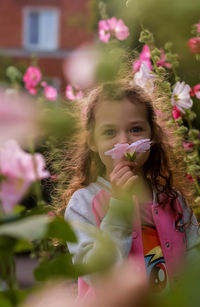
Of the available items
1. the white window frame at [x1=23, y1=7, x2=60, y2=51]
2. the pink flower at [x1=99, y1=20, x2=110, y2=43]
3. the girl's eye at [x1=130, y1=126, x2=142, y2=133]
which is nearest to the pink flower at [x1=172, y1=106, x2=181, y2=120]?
the girl's eye at [x1=130, y1=126, x2=142, y2=133]

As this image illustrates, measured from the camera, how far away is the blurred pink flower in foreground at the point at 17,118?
189 mm

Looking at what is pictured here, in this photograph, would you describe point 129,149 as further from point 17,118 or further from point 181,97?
point 17,118

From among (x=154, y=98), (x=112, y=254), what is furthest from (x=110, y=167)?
(x=112, y=254)

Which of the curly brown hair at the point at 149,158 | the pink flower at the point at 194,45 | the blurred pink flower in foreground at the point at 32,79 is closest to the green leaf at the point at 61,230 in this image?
the curly brown hair at the point at 149,158

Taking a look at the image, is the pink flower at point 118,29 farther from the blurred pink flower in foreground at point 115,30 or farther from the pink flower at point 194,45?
the pink flower at point 194,45

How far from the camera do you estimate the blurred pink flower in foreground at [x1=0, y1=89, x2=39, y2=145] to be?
189mm

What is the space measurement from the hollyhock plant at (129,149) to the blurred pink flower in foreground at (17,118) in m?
0.57

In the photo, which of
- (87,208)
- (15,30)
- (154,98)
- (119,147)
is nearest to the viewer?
(119,147)

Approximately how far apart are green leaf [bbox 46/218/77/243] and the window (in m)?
12.2

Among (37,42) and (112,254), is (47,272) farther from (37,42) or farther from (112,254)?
(37,42)

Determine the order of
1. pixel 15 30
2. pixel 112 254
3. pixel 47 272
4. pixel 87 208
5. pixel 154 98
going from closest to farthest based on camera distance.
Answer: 1. pixel 112 254
2. pixel 47 272
3. pixel 87 208
4. pixel 154 98
5. pixel 15 30

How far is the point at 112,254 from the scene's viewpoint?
9.5 inches

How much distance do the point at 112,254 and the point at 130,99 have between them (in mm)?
883

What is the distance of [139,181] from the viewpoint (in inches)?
35.2
